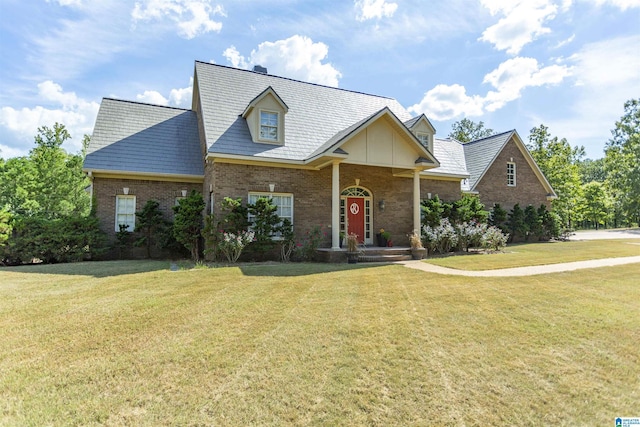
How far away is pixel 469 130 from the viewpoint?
52406mm

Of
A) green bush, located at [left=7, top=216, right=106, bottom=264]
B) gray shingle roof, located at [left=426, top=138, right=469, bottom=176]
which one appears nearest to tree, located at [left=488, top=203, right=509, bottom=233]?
gray shingle roof, located at [left=426, top=138, right=469, bottom=176]

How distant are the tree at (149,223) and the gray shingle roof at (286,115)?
11.9ft

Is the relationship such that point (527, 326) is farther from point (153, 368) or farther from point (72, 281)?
point (72, 281)

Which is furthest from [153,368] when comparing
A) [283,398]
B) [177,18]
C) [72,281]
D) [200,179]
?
[200,179]

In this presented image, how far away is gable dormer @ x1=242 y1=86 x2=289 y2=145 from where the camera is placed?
13797 mm

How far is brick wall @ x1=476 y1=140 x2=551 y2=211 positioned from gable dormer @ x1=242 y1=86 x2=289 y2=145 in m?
13.7

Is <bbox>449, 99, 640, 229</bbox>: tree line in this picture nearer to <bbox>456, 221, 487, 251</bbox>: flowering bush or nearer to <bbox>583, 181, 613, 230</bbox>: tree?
<bbox>583, 181, 613, 230</bbox>: tree

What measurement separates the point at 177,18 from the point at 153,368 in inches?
430

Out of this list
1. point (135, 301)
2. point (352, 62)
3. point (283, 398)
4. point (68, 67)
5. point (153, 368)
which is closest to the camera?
point (283, 398)

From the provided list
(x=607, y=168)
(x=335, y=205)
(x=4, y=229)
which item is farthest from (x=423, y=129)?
(x=607, y=168)

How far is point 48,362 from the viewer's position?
370cm

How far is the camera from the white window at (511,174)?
22.7 meters

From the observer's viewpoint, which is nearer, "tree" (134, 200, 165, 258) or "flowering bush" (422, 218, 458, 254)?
"tree" (134, 200, 165, 258)

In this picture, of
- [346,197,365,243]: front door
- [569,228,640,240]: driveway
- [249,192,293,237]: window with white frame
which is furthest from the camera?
[569,228,640,240]: driveway
